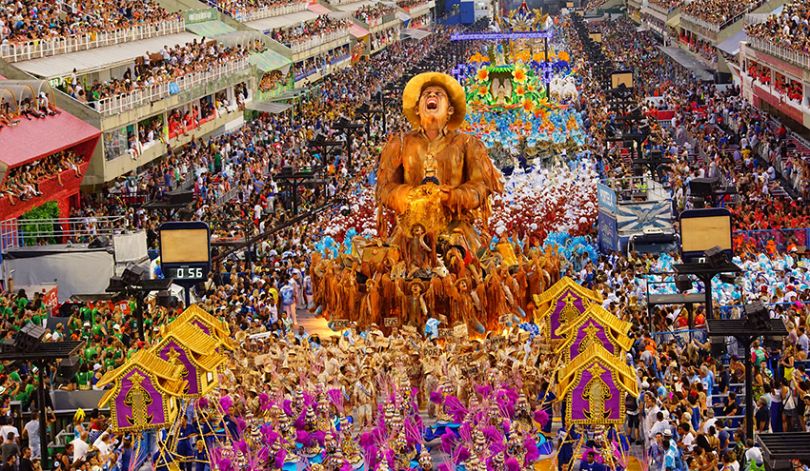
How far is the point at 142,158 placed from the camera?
49.7 meters

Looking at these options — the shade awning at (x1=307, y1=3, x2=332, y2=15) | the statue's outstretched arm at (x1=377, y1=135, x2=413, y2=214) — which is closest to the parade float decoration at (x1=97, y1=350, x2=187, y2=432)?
the statue's outstretched arm at (x1=377, y1=135, x2=413, y2=214)

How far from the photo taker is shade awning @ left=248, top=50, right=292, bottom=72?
7306 cm

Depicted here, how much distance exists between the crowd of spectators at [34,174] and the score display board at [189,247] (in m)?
9.26

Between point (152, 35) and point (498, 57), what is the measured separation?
2365 centimetres

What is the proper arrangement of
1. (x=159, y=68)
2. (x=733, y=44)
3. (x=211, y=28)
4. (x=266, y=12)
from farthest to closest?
(x=266, y=12) < (x=733, y=44) < (x=211, y=28) < (x=159, y=68)

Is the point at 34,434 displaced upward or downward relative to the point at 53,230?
downward

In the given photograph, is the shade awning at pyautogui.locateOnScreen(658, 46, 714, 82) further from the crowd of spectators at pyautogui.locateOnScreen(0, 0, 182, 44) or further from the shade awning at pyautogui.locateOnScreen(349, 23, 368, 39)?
the crowd of spectators at pyautogui.locateOnScreen(0, 0, 182, 44)

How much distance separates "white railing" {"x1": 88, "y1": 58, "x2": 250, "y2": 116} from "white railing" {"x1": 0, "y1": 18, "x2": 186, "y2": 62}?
267 cm

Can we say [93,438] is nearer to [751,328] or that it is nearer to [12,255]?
[751,328]

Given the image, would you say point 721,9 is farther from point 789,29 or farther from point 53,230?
point 53,230

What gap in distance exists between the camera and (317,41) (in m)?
91.5

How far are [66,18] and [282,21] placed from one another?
38.0 meters

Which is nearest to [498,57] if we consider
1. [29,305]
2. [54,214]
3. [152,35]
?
[152,35]

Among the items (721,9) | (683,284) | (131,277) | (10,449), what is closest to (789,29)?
(721,9)
